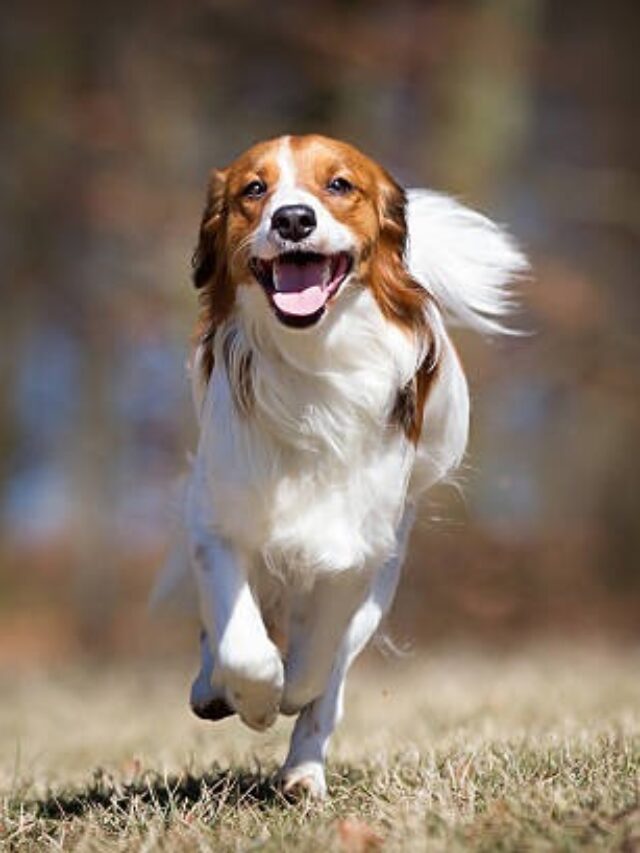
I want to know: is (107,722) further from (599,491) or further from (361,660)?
(599,491)

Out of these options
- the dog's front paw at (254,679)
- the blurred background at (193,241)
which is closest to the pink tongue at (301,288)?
the dog's front paw at (254,679)

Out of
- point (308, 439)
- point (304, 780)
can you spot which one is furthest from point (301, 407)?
point (304, 780)

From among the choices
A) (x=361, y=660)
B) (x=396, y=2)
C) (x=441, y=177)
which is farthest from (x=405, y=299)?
(x=396, y=2)

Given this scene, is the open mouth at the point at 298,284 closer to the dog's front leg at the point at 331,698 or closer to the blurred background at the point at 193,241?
the dog's front leg at the point at 331,698

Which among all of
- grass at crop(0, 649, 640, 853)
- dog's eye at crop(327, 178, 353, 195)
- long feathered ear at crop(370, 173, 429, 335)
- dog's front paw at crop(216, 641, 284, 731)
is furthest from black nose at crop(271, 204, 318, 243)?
grass at crop(0, 649, 640, 853)

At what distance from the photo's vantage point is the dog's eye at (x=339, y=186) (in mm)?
4344

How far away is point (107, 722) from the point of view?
7996 mm

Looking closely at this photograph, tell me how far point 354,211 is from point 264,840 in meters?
1.58

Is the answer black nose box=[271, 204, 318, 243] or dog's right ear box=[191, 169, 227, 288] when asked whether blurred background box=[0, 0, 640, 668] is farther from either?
black nose box=[271, 204, 318, 243]

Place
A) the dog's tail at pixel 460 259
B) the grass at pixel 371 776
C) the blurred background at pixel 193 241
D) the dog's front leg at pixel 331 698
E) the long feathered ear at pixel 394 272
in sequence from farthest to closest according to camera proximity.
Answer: the blurred background at pixel 193 241 < the dog's tail at pixel 460 259 < the dog's front leg at pixel 331 698 < the long feathered ear at pixel 394 272 < the grass at pixel 371 776

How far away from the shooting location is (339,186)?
4371 mm

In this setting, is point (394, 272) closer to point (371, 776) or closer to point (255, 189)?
point (255, 189)

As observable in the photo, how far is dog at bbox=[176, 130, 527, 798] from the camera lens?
428 cm

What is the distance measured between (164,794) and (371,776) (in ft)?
1.84
